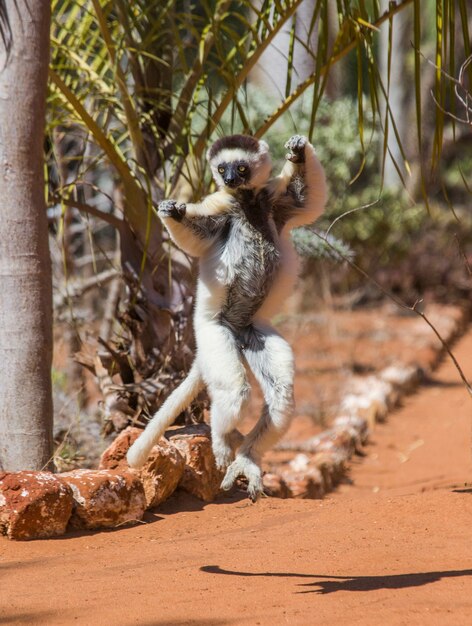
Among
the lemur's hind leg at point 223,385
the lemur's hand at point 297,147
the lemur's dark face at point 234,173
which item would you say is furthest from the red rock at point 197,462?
the lemur's hand at point 297,147

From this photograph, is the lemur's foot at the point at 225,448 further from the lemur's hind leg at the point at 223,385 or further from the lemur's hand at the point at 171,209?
the lemur's hand at the point at 171,209

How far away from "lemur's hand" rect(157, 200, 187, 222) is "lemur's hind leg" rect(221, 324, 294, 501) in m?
0.65

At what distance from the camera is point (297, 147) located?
11.4ft

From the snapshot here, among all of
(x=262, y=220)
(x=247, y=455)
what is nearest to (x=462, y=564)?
(x=247, y=455)

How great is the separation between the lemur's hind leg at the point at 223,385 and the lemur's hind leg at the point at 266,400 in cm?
8

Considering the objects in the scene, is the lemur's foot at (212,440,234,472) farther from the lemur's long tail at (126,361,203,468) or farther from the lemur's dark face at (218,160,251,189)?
the lemur's dark face at (218,160,251,189)

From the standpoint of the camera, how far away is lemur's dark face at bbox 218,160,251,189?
3502 mm

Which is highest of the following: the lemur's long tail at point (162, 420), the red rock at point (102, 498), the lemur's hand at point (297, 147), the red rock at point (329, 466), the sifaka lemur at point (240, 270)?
the lemur's hand at point (297, 147)

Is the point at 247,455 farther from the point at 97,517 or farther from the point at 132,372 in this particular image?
the point at 132,372

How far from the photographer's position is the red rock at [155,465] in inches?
172

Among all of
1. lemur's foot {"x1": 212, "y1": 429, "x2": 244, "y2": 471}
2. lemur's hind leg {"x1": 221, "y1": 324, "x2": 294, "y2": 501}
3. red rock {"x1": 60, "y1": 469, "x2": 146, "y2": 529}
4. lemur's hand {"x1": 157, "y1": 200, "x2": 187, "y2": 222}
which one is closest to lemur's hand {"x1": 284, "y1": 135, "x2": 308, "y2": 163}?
lemur's hand {"x1": 157, "y1": 200, "x2": 187, "y2": 222}

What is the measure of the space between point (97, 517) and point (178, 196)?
2165 mm

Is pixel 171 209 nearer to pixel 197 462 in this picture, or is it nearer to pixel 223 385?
pixel 223 385

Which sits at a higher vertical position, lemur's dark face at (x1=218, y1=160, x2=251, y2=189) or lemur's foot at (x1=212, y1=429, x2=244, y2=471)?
lemur's dark face at (x1=218, y1=160, x2=251, y2=189)
